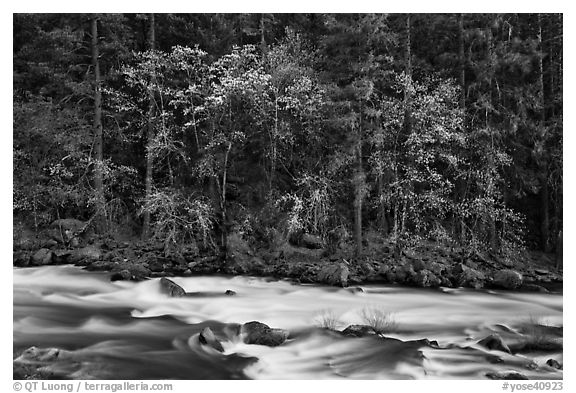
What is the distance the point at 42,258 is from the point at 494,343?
6.54 meters

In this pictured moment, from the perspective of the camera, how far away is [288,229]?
6.62 metres

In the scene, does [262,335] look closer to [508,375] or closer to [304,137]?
[304,137]

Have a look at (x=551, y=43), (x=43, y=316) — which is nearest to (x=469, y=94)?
(x=551, y=43)

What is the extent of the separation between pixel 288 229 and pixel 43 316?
3.55 meters

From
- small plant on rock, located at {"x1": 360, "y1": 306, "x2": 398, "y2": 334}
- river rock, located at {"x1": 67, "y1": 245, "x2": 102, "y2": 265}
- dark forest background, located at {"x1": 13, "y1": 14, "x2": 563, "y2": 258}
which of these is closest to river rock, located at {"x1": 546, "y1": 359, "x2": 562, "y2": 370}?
dark forest background, located at {"x1": 13, "y1": 14, "x2": 563, "y2": 258}

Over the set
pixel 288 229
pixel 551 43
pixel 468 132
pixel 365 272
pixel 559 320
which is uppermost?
pixel 551 43

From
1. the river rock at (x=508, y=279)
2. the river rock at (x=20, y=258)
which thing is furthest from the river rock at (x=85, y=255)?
the river rock at (x=508, y=279)

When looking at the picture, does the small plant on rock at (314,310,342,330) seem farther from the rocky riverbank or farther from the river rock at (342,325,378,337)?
the rocky riverbank

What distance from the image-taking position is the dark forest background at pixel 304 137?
260 inches

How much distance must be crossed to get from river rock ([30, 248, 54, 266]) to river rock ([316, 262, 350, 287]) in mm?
4089

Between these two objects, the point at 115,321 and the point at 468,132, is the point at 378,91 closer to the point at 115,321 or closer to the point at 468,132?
the point at 468,132

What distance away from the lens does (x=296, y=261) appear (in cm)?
669

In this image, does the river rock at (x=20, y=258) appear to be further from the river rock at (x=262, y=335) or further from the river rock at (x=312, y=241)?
the river rock at (x=312, y=241)
